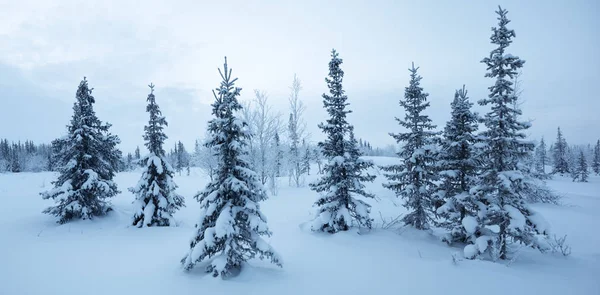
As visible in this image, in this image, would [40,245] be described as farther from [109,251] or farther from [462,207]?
[462,207]

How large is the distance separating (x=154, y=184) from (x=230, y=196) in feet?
29.4

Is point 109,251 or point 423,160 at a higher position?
point 423,160

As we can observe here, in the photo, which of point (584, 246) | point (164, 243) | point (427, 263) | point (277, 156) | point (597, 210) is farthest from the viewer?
point (277, 156)

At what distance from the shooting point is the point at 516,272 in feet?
29.7

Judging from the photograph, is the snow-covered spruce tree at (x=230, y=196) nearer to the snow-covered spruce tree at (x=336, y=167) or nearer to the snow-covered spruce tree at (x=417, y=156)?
the snow-covered spruce tree at (x=336, y=167)

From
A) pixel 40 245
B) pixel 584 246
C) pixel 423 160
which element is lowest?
pixel 584 246

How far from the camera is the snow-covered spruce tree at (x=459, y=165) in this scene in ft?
39.7

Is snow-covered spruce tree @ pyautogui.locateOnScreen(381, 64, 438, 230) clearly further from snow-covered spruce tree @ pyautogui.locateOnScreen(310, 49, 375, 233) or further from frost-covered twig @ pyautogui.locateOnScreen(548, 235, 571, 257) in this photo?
frost-covered twig @ pyautogui.locateOnScreen(548, 235, 571, 257)

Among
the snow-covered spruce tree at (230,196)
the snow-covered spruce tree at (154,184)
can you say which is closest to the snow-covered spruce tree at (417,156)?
the snow-covered spruce tree at (230,196)

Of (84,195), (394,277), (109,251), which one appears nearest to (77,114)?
(84,195)

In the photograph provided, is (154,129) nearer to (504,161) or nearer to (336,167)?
(336,167)

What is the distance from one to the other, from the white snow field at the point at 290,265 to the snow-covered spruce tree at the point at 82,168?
3.25 feet

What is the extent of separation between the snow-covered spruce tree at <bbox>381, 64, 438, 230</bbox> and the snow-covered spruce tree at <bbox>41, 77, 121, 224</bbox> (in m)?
16.4

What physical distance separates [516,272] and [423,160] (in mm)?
5840
